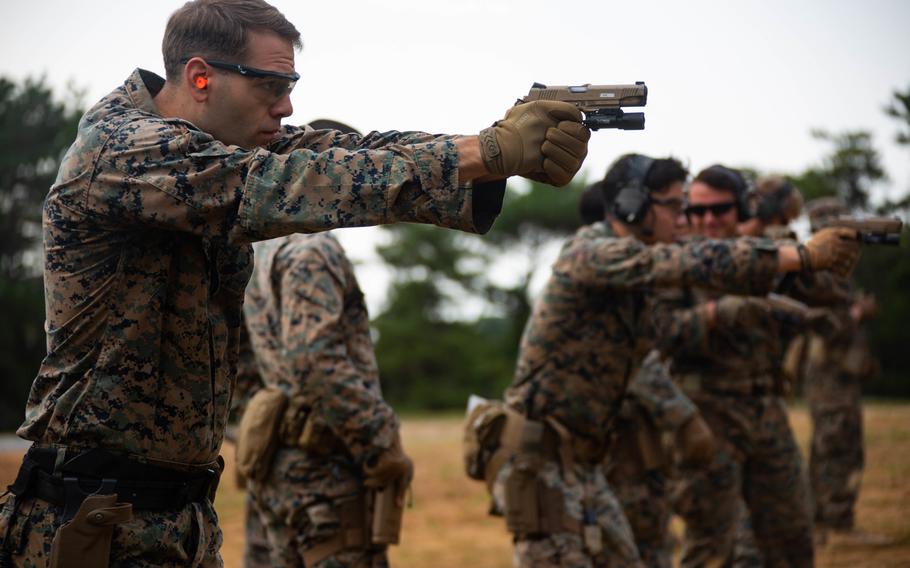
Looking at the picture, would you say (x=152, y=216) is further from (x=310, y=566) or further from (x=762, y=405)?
(x=762, y=405)

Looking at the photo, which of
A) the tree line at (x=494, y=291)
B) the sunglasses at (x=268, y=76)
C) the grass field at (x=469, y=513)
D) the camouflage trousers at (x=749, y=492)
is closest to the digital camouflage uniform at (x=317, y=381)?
the sunglasses at (x=268, y=76)

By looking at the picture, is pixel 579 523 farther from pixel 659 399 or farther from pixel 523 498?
pixel 659 399

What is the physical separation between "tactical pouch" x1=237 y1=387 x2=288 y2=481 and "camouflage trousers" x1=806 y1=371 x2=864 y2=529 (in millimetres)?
7235

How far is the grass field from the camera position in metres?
10.1

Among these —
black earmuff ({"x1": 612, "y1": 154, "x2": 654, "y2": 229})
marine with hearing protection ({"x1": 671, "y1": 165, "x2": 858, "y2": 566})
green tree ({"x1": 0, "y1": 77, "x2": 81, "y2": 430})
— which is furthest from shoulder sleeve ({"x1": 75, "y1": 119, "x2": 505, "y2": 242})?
green tree ({"x1": 0, "y1": 77, "x2": 81, "y2": 430})

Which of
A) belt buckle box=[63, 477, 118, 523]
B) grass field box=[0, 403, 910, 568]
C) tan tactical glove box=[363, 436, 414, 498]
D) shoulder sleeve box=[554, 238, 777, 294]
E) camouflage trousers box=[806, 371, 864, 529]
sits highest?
shoulder sleeve box=[554, 238, 777, 294]

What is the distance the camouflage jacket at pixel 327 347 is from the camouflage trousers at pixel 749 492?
294 cm

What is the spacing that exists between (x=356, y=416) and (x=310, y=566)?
31.2 inches

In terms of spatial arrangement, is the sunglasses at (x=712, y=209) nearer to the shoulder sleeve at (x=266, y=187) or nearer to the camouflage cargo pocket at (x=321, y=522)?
the camouflage cargo pocket at (x=321, y=522)

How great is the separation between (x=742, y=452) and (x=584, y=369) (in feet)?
7.39

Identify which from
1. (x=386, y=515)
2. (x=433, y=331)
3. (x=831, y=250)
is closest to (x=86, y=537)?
(x=386, y=515)

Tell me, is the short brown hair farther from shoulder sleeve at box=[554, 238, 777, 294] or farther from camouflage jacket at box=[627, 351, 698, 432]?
camouflage jacket at box=[627, 351, 698, 432]

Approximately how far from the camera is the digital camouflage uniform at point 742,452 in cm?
734

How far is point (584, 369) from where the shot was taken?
19.2ft
